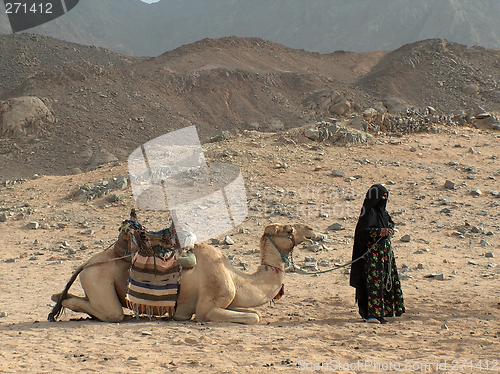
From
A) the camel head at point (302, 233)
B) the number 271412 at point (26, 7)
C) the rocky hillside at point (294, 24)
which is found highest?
the rocky hillside at point (294, 24)

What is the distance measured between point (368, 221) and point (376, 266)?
434 millimetres

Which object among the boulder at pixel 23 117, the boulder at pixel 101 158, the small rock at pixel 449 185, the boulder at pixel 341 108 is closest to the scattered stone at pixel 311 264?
the small rock at pixel 449 185

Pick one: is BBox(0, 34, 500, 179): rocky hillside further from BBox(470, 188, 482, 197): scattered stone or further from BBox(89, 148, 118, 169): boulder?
BBox(470, 188, 482, 197): scattered stone

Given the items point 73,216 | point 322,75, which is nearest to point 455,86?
point 322,75

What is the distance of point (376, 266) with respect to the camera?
22.5ft

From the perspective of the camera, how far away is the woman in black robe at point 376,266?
6832 mm

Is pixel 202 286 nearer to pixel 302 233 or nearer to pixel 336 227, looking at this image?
pixel 302 233

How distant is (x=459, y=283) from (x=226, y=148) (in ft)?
25.2

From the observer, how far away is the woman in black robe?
6832mm

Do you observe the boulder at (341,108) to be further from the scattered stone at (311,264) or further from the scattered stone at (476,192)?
the scattered stone at (311,264)

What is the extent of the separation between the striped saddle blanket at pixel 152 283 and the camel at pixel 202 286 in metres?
0.11

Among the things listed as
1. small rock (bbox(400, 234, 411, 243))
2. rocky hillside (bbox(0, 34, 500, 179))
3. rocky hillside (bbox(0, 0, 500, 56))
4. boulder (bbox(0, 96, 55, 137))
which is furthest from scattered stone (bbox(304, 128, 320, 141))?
rocky hillside (bbox(0, 0, 500, 56))

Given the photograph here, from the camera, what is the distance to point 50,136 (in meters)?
28.1

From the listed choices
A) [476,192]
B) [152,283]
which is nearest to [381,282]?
[152,283]
